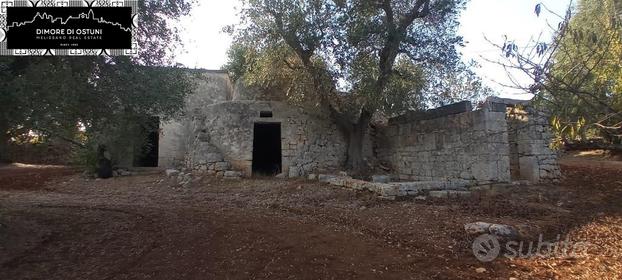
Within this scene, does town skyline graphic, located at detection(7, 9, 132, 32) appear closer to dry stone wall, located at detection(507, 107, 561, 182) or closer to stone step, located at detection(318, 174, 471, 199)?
stone step, located at detection(318, 174, 471, 199)

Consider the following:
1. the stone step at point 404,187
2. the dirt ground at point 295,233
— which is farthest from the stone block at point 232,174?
the stone step at point 404,187

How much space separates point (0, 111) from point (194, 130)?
978 centimetres

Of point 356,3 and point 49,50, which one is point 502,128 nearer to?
point 356,3

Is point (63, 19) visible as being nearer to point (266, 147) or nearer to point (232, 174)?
point (232, 174)

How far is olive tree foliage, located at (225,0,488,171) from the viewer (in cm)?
1166

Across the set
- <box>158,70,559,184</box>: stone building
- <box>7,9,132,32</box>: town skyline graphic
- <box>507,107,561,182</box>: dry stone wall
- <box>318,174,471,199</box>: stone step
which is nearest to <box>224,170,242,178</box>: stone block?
<box>158,70,559,184</box>: stone building

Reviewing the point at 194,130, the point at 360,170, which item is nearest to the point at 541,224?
the point at 360,170

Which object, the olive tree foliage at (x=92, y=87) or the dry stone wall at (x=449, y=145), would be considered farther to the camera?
the dry stone wall at (x=449, y=145)

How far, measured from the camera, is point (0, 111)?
5.26m

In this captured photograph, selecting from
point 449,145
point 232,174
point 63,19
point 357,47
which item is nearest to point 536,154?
point 449,145

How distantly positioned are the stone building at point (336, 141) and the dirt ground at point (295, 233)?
1287 mm

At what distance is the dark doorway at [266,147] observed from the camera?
16.7 metres

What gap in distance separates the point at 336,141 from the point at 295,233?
27.1ft

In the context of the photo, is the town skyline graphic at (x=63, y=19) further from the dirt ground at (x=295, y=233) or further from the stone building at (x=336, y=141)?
the stone building at (x=336, y=141)
